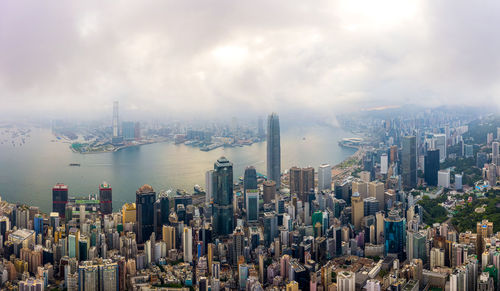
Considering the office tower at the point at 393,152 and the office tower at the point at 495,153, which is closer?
the office tower at the point at 495,153

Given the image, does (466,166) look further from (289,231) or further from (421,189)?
(289,231)

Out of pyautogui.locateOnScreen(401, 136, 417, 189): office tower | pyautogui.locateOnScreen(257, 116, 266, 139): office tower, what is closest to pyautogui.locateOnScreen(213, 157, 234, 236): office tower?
pyautogui.locateOnScreen(257, 116, 266, 139): office tower

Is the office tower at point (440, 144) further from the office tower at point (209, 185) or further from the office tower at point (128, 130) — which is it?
the office tower at point (128, 130)

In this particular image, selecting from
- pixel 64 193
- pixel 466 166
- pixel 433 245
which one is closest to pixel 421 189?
pixel 466 166

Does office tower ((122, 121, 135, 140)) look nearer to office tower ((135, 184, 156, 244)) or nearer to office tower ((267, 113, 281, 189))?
office tower ((135, 184, 156, 244))

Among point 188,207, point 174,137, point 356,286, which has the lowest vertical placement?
point 356,286

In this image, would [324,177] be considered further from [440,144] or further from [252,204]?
[440,144]

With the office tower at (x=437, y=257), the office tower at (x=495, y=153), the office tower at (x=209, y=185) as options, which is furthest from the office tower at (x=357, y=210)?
the office tower at (x=495, y=153)
